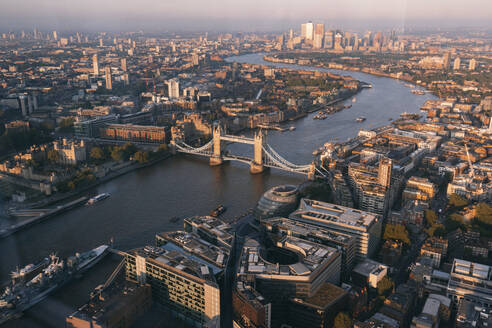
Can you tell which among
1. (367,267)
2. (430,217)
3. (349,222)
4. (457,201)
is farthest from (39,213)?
(457,201)

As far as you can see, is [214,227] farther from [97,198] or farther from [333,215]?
[97,198]

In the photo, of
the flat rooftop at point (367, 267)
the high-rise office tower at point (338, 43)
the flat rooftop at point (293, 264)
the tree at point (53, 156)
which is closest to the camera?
the flat rooftop at point (293, 264)

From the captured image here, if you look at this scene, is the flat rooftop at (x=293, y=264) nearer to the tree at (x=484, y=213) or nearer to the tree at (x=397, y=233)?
the tree at (x=397, y=233)

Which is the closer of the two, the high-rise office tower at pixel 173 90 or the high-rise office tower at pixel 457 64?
the high-rise office tower at pixel 173 90

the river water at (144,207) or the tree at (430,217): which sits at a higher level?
the tree at (430,217)

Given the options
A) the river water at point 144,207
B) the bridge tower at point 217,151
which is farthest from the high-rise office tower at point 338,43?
the bridge tower at point 217,151

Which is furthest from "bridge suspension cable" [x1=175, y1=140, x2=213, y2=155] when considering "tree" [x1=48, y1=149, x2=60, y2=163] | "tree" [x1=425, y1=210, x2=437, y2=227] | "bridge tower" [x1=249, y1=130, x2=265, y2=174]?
"tree" [x1=425, y1=210, x2=437, y2=227]
